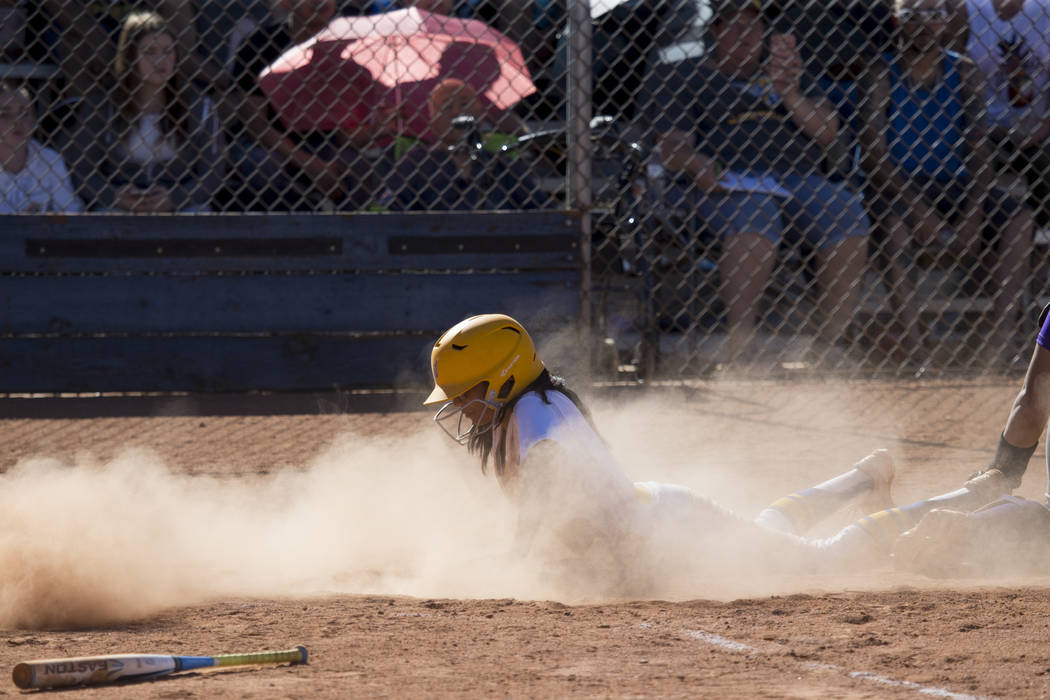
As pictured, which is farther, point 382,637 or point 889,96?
point 889,96

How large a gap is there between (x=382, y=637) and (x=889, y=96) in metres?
5.82

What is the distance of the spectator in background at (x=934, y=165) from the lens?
788 cm

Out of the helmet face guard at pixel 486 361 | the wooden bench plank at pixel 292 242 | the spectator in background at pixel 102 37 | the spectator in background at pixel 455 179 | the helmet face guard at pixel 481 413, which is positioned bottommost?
the helmet face guard at pixel 481 413

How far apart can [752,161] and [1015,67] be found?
2.13 m

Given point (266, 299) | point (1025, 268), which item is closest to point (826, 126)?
point (1025, 268)

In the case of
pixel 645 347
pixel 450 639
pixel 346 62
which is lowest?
pixel 450 639

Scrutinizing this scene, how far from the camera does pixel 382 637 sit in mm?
3299

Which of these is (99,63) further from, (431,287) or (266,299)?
(431,287)

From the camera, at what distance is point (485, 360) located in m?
4.01

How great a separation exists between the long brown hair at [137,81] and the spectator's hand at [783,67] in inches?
143

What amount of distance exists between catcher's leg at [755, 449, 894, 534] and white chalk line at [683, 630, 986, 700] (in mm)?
1135

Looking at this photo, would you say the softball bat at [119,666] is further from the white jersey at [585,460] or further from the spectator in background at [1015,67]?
the spectator in background at [1015,67]

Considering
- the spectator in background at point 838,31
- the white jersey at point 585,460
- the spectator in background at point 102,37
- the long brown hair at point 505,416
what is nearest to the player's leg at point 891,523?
the white jersey at point 585,460

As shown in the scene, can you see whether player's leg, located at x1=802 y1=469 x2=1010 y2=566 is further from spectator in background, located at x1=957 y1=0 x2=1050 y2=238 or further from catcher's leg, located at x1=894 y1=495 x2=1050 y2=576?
spectator in background, located at x1=957 y1=0 x2=1050 y2=238
